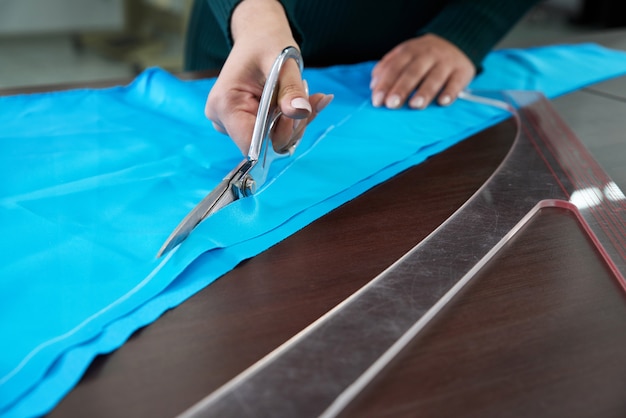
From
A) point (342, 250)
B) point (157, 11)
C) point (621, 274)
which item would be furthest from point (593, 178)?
point (157, 11)

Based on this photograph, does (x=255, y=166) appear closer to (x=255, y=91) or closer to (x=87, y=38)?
(x=255, y=91)

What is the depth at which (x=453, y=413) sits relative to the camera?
1.12 feet

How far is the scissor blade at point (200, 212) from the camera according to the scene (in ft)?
1.53

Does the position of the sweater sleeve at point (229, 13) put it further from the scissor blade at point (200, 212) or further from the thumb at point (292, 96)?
the scissor blade at point (200, 212)

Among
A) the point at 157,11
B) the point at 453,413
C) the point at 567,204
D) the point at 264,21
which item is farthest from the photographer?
the point at 157,11

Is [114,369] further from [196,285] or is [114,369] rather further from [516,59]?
[516,59]

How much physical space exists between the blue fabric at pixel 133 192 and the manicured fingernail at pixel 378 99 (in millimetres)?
15

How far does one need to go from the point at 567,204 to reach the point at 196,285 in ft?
1.19

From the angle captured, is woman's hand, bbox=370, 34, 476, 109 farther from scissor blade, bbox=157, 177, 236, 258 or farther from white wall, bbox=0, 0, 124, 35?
white wall, bbox=0, 0, 124, 35

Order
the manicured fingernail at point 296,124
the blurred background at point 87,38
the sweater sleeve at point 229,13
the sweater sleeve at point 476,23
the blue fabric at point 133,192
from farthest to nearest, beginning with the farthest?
the blurred background at point 87,38 < the sweater sleeve at point 476,23 < the sweater sleeve at point 229,13 < the manicured fingernail at point 296,124 < the blue fabric at point 133,192

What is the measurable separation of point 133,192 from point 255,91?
178mm

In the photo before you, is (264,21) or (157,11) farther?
(157,11)

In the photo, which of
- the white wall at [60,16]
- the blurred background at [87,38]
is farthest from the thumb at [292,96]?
the white wall at [60,16]

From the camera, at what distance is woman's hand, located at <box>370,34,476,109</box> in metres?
0.79
